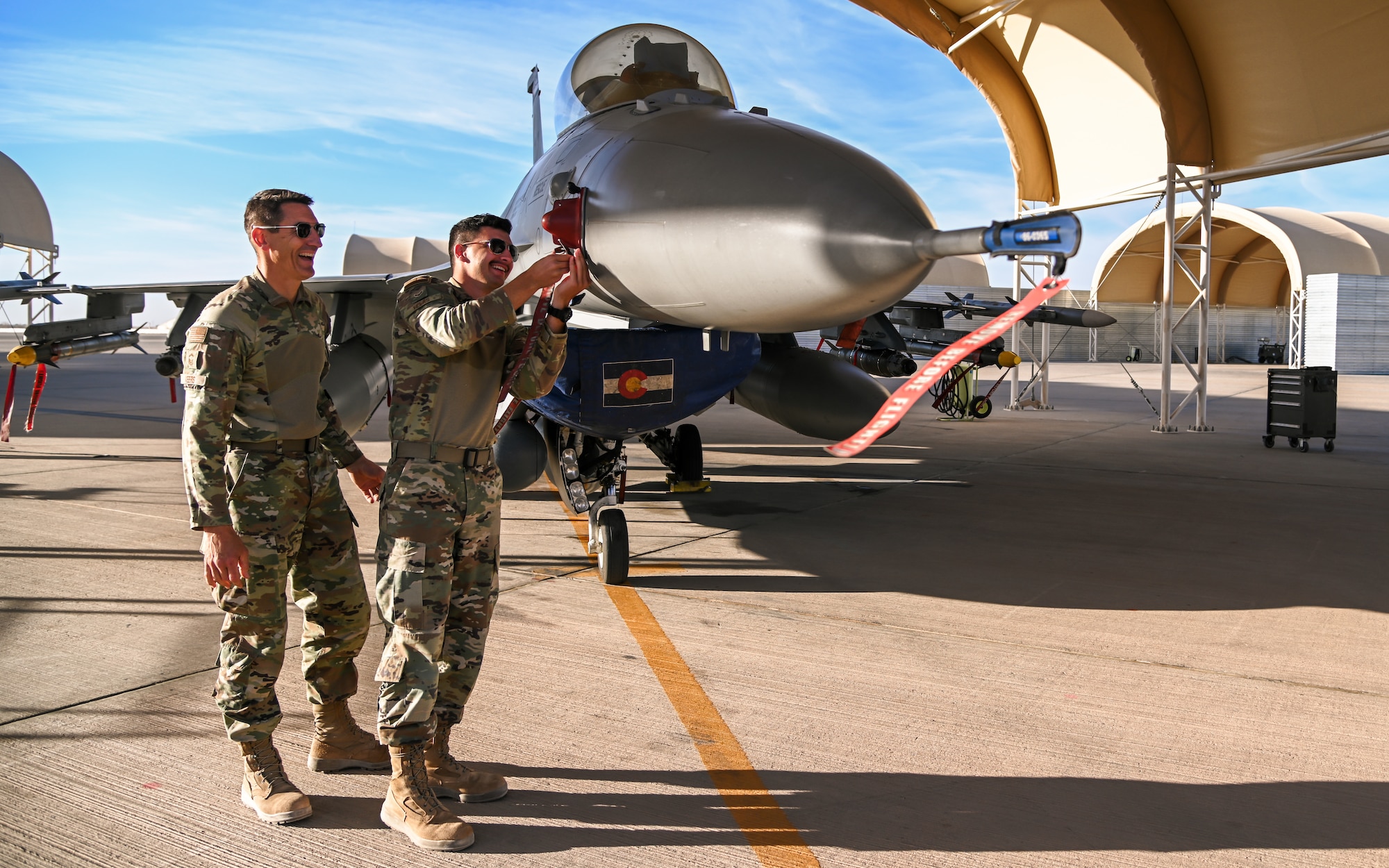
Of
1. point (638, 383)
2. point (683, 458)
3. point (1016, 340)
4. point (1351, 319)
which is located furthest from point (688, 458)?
point (1351, 319)

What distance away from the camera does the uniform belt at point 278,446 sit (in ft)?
9.95

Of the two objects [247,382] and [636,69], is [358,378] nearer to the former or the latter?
[636,69]

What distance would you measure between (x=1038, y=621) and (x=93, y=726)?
14.5ft

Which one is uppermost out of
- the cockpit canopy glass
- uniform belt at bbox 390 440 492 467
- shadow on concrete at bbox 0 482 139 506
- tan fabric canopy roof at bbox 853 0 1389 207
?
tan fabric canopy roof at bbox 853 0 1389 207

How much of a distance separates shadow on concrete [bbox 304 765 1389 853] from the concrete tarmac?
12 mm

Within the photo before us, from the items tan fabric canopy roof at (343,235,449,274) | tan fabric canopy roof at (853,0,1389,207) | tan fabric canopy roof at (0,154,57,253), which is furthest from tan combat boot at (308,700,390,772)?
tan fabric canopy roof at (343,235,449,274)

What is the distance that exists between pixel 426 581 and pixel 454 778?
69 cm

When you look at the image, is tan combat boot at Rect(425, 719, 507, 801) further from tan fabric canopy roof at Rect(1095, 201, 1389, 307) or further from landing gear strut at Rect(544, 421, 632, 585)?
tan fabric canopy roof at Rect(1095, 201, 1389, 307)

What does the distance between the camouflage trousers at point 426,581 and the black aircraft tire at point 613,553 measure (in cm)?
269

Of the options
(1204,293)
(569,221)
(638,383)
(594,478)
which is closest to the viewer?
(569,221)

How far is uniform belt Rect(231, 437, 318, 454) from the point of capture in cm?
303

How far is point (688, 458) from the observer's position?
371 inches

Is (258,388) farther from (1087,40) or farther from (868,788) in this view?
(1087,40)

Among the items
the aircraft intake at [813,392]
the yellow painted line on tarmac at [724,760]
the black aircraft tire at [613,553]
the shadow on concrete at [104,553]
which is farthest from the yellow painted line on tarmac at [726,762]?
the aircraft intake at [813,392]
